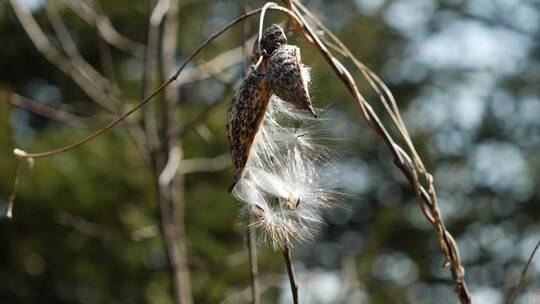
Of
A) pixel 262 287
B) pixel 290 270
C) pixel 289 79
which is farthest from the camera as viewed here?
pixel 262 287

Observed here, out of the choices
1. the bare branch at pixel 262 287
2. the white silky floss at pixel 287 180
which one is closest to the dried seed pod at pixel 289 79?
the white silky floss at pixel 287 180

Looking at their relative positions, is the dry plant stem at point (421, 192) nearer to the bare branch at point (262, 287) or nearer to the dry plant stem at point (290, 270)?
the dry plant stem at point (290, 270)

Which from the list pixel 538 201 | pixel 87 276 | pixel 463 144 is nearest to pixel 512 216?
pixel 538 201

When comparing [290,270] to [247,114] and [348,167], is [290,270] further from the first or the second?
[348,167]

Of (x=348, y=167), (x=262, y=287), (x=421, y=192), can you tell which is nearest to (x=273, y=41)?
(x=421, y=192)

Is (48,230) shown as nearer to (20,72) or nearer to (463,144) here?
(20,72)

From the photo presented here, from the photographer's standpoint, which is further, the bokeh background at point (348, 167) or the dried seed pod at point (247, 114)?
the bokeh background at point (348, 167)
